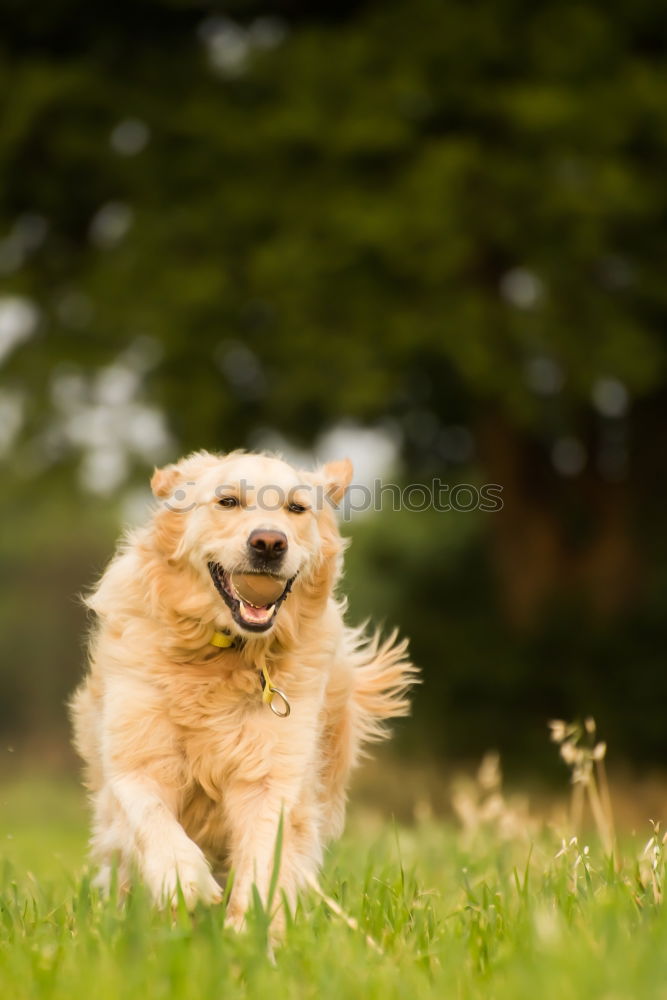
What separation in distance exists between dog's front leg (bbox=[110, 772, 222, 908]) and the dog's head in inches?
23.6

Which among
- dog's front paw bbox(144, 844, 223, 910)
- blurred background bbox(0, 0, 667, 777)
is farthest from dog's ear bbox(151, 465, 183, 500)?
blurred background bbox(0, 0, 667, 777)

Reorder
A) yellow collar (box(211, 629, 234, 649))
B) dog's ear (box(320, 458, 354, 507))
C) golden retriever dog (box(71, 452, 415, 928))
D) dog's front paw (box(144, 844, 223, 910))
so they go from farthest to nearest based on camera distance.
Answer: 1. dog's ear (box(320, 458, 354, 507))
2. yellow collar (box(211, 629, 234, 649))
3. golden retriever dog (box(71, 452, 415, 928))
4. dog's front paw (box(144, 844, 223, 910))

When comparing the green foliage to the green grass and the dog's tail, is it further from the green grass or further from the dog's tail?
the green grass

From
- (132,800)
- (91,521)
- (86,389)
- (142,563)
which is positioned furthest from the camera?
(91,521)

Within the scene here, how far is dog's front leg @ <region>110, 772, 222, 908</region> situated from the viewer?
3.58 meters

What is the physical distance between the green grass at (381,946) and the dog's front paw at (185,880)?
0.24 ft

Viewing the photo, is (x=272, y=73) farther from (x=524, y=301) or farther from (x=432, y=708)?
(x=432, y=708)

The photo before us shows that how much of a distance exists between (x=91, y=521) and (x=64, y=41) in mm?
17998

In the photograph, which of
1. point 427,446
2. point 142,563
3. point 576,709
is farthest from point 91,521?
point 142,563

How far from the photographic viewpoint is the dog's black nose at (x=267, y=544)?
4129mm

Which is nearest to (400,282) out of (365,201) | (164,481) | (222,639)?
(365,201)

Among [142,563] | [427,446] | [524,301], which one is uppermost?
[524,301]

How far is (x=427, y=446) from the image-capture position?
54.2 ft

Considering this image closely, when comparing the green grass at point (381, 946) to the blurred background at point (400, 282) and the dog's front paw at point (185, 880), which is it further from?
the blurred background at point (400, 282)
